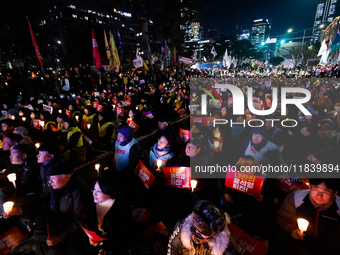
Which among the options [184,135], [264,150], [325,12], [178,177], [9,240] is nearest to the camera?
[9,240]

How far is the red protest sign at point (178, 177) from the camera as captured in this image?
3488 mm

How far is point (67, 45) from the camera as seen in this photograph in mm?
33469

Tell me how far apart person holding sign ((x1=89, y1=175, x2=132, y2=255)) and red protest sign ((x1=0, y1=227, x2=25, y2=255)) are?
5.24 feet

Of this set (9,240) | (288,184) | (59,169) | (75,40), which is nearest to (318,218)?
(288,184)

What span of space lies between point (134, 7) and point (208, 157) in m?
32.4

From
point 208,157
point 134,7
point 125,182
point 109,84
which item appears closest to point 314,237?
point 208,157

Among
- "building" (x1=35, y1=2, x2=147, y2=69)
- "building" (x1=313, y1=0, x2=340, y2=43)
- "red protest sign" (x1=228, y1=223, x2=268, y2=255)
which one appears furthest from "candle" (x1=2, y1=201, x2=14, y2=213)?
"building" (x1=313, y1=0, x2=340, y2=43)

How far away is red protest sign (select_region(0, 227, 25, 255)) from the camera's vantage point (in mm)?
2650

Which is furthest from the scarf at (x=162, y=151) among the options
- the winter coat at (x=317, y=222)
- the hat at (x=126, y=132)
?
the winter coat at (x=317, y=222)

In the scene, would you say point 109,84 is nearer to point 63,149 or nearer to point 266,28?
point 63,149

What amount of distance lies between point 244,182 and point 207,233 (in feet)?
5.09

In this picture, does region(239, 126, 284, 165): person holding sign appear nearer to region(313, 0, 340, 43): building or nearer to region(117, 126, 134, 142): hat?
region(117, 126, 134, 142): hat

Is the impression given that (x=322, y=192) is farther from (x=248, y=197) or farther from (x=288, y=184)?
(x=288, y=184)

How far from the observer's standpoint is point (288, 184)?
3.57 m
